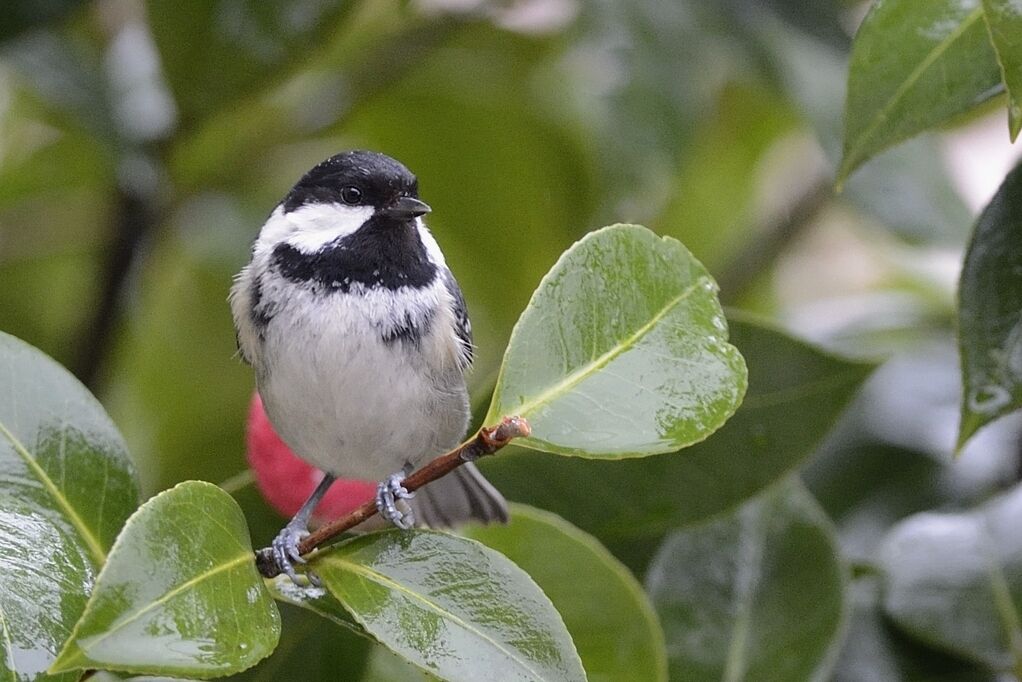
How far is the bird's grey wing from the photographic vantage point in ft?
5.17

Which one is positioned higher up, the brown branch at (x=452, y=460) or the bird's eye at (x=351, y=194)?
the bird's eye at (x=351, y=194)

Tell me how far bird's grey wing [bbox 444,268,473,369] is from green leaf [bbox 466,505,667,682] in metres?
0.23

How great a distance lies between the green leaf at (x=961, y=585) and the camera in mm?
1728

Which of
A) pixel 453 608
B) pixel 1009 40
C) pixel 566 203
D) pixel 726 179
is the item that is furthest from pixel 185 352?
pixel 1009 40

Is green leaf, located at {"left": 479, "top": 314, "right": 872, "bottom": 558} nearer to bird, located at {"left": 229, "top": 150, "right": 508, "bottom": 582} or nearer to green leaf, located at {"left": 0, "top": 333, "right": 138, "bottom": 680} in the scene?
bird, located at {"left": 229, "top": 150, "right": 508, "bottom": 582}

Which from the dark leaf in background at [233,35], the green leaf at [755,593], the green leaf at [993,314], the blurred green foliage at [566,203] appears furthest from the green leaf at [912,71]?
the dark leaf in background at [233,35]

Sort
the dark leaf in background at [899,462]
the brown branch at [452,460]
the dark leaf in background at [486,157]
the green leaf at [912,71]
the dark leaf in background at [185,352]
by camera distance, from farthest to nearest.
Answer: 1. the dark leaf in background at [486,157]
2. the dark leaf in background at [185,352]
3. the dark leaf in background at [899,462]
4. the green leaf at [912,71]
5. the brown branch at [452,460]

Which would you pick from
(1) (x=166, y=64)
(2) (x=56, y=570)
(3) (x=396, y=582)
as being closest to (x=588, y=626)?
(3) (x=396, y=582)

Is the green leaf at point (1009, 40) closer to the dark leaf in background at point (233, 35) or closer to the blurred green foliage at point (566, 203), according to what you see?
the blurred green foliage at point (566, 203)

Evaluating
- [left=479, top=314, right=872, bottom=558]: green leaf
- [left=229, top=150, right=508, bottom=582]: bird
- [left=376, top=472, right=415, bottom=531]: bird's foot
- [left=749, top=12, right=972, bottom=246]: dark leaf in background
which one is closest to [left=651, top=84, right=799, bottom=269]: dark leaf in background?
[left=749, top=12, right=972, bottom=246]: dark leaf in background

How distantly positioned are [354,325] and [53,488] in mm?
389

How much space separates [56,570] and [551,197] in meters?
1.93

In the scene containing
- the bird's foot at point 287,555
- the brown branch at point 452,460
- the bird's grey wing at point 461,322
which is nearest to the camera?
the brown branch at point 452,460

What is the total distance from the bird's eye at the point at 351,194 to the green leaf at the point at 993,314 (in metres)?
0.70
